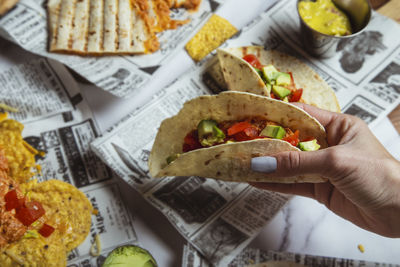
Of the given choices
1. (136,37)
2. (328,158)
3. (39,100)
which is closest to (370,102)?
(328,158)

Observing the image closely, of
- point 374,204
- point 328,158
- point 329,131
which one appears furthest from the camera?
point 329,131

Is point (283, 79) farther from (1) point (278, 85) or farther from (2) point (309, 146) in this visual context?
(2) point (309, 146)

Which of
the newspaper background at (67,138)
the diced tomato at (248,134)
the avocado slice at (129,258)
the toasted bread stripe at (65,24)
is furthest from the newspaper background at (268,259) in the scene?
the toasted bread stripe at (65,24)

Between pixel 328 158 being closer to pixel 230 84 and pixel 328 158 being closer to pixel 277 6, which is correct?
pixel 230 84

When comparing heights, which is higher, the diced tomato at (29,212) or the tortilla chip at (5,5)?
the tortilla chip at (5,5)

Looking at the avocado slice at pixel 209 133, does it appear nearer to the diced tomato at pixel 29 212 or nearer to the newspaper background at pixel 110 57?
the newspaper background at pixel 110 57

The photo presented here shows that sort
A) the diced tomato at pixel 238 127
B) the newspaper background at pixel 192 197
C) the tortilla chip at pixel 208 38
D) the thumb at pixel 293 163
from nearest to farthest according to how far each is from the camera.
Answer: the thumb at pixel 293 163 → the diced tomato at pixel 238 127 → the newspaper background at pixel 192 197 → the tortilla chip at pixel 208 38

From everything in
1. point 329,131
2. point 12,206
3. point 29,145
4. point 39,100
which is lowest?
point 329,131
